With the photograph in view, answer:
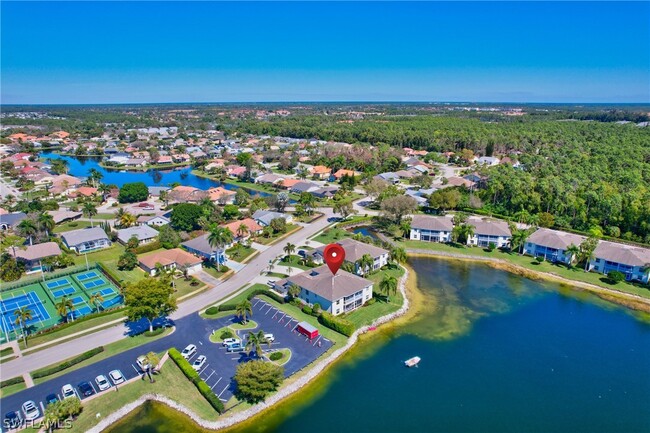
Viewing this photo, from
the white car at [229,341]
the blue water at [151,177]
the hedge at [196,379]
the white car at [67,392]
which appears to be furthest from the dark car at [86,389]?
the blue water at [151,177]

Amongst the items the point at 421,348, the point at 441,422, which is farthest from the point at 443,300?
the point at 441,422

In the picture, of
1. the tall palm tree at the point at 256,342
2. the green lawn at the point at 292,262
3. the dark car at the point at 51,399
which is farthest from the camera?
the green lawn at the point at 292,262

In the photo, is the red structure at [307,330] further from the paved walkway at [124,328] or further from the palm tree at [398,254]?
the palm tree at [398,254]

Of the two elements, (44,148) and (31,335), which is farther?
(44,148)

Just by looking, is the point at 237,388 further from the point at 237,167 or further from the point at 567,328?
the point at 237,167

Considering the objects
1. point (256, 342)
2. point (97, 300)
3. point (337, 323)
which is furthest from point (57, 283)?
point (337, 323)

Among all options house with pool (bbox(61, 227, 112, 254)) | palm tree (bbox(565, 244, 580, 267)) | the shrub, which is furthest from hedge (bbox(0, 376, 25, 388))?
palm tree (bbox(565, 244, 580, 267))

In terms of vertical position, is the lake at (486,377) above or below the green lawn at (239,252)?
below
